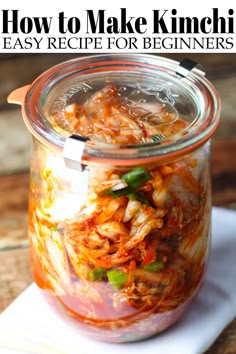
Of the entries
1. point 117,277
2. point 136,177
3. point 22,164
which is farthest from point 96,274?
point 22,164

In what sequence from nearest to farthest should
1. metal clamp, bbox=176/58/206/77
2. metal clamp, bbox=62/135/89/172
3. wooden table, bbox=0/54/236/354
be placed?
1. metal clamp, bbox=62/135/89/172
2. metal clamp, bbox=176/58/206/77
3. wooden table, bbox=0/54/236/354

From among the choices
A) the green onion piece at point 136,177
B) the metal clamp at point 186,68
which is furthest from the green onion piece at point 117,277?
the metal clamp at point 186,68

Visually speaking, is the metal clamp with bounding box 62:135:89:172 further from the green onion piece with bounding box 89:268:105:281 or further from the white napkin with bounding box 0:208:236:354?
the white napkin with bounding box 0:208:236:354

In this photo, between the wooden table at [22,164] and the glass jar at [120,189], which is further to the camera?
the wooden table at [22,164]

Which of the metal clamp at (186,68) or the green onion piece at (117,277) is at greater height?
the metal clamp at (186,68)

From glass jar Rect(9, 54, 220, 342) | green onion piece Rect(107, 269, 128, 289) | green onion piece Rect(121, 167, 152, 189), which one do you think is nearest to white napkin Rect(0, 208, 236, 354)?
glass jar Rect(9, 54, 220, 342)

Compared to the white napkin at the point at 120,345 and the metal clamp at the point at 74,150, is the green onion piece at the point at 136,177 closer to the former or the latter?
the metal clamp at the point at 74,150

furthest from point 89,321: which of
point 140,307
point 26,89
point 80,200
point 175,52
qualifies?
point 175,52

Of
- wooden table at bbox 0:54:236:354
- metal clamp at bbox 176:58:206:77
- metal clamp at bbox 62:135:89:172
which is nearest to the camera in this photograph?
Result: metal clamp at bbox 62:135:89:172

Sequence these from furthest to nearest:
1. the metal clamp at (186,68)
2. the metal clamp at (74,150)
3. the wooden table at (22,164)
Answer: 1. the wooden table at (22,164)
2. the metal clamp at (186,68)
3. the metal clamp at (74,150)
